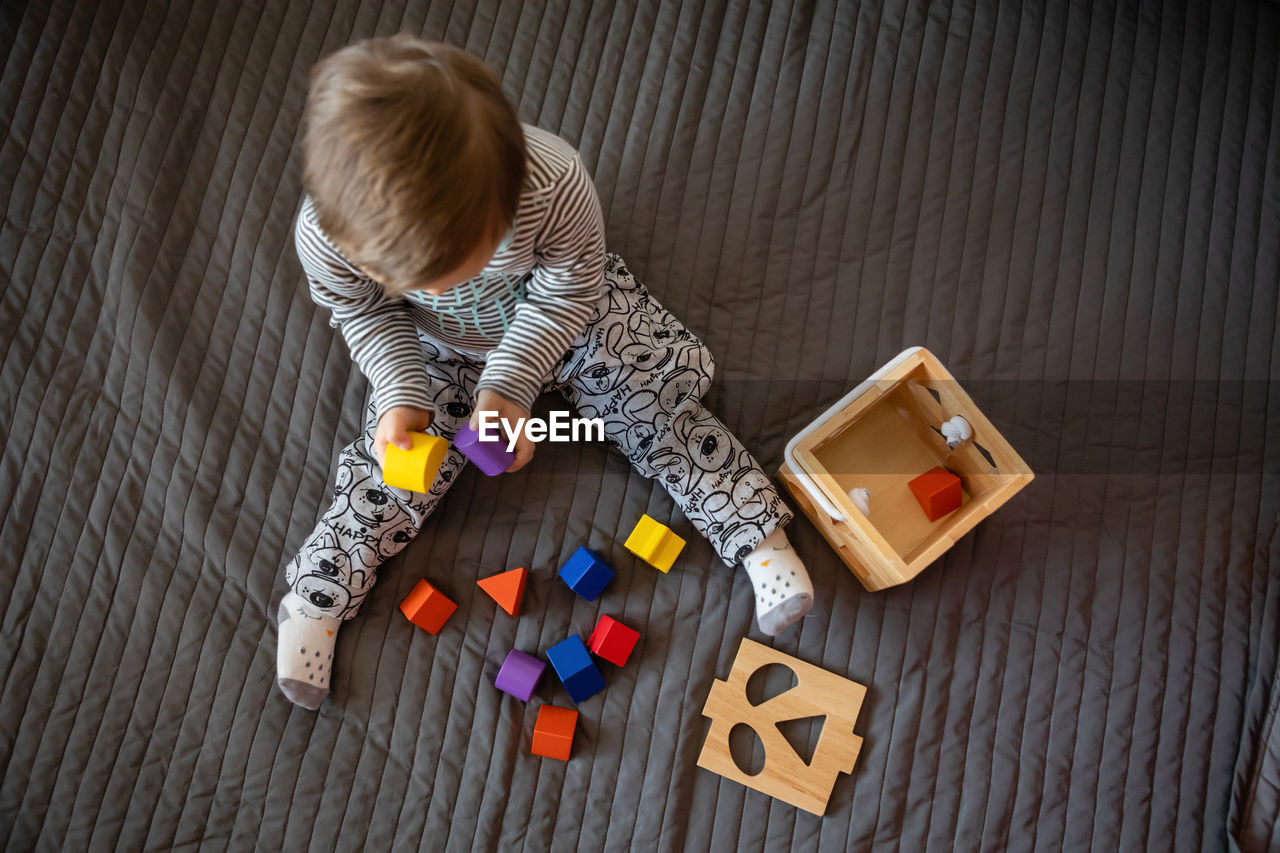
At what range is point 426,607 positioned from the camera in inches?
36.3

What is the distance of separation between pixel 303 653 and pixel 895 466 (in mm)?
696

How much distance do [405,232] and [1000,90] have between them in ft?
2.71

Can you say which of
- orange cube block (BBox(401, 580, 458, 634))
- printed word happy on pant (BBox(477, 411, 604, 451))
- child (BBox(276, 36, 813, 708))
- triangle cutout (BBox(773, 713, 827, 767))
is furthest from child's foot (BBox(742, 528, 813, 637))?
orange cube block (BBox(401, 580, 458, 634))

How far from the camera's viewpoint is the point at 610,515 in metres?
0.97


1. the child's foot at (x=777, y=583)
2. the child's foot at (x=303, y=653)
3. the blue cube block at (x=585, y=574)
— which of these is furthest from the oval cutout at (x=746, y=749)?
the child's foot at (x=303, y=653)

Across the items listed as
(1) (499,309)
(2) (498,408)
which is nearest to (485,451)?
(2) (498,408)

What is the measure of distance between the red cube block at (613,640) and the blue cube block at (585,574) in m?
0.04

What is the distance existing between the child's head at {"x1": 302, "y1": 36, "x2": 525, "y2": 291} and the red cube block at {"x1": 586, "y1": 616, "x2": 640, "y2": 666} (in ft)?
1.60

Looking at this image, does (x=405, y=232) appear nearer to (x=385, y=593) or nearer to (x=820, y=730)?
(x=385, y=593)

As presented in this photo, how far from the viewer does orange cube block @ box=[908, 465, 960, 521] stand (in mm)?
903

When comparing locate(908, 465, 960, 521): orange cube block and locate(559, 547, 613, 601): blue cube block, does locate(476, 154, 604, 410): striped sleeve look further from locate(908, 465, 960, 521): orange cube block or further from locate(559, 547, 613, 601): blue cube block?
locate(908, 465, 960, 521): orange cube block

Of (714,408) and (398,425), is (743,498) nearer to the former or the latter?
(714,408)

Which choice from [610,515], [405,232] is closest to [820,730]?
[610,515]

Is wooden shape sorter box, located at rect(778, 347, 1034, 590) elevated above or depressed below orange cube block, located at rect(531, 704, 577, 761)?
above
